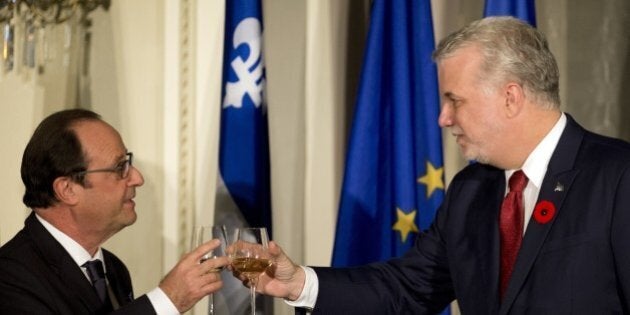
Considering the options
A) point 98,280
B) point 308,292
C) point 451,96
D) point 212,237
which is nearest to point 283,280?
point 308,292

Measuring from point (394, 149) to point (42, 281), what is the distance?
1.80m

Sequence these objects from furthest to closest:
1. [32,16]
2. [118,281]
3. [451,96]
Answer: [32,16] → [118,281] → [451,96]

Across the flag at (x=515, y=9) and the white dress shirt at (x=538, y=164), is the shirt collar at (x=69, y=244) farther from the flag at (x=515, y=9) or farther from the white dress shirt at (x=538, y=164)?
the flag at (x=515, y=9)

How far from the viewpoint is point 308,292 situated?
3252mm

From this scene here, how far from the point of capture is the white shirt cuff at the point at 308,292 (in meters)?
3.24

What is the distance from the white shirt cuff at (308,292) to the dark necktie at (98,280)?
23.8 inches

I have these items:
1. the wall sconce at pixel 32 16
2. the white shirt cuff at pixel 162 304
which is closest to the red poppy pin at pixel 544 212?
the white shirt cuff at pixel 162 304

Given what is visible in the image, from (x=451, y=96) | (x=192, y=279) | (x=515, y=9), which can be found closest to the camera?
(x=192, y=279)

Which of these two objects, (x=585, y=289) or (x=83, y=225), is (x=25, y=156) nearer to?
(x=83, y=225)

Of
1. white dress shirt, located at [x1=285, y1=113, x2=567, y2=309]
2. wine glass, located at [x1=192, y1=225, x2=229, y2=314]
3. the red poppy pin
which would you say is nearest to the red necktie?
white dress shirt, located at [x1=285, y1=113, x2=567, y2=309]

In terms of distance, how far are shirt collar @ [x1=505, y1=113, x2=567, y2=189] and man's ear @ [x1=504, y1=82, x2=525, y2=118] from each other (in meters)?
0.12

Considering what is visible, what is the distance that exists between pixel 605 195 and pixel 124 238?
2.79 m

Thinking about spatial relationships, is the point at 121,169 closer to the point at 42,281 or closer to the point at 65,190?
the point at 65,190

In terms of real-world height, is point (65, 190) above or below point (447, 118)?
below
